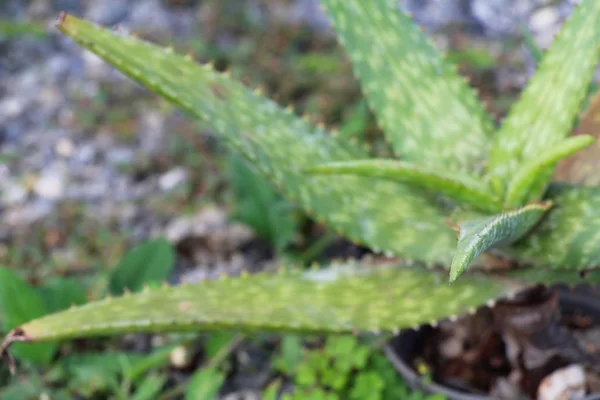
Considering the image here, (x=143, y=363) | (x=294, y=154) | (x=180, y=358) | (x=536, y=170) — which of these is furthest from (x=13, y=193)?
(x=536, y=170)

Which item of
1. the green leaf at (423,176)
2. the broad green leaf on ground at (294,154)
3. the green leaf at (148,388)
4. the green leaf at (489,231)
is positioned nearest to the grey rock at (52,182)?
the green leaf at (148,388)

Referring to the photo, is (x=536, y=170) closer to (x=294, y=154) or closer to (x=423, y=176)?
(x=423, y=176)

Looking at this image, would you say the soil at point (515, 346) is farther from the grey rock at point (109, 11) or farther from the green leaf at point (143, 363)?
the grey rock at point (109, 11)

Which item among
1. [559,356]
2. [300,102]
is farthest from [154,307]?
[300,102]

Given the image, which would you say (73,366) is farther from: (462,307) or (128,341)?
(462,307)

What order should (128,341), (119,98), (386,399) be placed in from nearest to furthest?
(386,399), (128,341), (119,98)

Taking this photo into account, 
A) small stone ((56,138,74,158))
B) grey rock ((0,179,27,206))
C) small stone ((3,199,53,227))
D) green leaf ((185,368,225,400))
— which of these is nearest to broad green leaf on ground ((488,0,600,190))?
green leaf ((185,368,225,400))

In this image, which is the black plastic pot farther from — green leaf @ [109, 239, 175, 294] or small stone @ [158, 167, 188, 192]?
small stone @ [158, 167, 188, 192]
